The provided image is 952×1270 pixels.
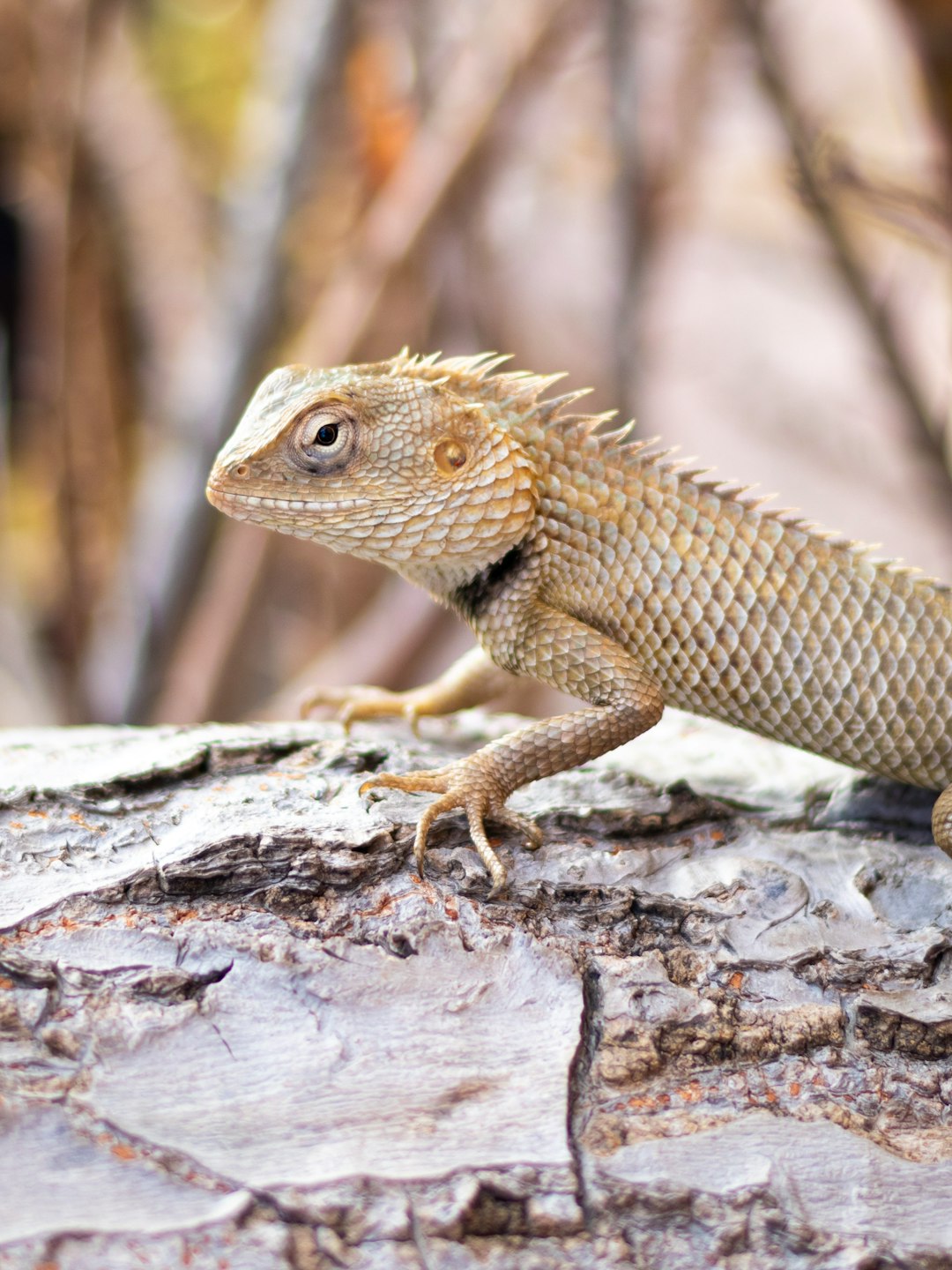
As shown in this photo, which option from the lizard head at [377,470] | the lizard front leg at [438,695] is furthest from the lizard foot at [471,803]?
the lizard front leg at [438,695]

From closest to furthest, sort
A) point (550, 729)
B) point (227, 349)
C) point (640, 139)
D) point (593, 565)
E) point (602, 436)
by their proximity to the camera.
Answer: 1. point (550, 729)
2. point (593, 565)
3. point (602, 436)
4. point (227, 349)
5. point (640, 139)

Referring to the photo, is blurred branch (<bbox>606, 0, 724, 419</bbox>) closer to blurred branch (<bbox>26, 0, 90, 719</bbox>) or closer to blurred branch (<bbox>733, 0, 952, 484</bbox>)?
blurred branch (<bbox>733, 0, 952, 484</bbox>)

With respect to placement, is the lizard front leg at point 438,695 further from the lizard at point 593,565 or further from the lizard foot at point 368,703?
the lizard at point 593,565

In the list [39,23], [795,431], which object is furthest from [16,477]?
[795,431]

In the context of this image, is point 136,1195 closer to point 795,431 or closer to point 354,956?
point 354,956

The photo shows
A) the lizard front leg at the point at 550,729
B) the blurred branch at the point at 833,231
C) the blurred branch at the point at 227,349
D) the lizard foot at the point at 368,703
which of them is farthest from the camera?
the blurred branch at the point at 227,349

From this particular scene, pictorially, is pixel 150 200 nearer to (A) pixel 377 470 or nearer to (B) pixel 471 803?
(A) pixel 377 470

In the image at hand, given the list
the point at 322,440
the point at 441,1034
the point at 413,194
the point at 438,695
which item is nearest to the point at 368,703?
the point at 438,695
